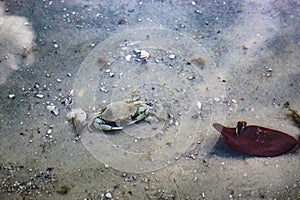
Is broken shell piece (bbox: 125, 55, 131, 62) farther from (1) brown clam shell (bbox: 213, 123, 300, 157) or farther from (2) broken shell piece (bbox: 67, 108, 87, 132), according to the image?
(1) brown clam shell (bbox: 213, 123, 300, 157)

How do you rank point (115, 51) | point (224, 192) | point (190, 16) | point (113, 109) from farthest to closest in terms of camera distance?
point (190, 16) → point (115, 51) → point (113, 109) → point (224, 192)

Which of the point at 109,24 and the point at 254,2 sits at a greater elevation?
the point at 254,2

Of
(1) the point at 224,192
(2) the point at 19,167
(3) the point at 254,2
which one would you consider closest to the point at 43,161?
(2) the point at 19,167

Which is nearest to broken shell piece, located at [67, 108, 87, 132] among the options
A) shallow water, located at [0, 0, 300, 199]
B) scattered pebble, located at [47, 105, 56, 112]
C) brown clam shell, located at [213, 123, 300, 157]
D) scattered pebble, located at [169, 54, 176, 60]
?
shallow water, located at [0, 0, 300, 199]

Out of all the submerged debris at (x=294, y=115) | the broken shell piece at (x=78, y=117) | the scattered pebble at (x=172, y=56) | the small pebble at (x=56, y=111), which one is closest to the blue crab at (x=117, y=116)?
the broken shell piece at (x=78, y=117)

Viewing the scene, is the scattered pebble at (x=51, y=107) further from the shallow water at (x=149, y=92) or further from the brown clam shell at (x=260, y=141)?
the brown clam shell at (x=260, y=141)

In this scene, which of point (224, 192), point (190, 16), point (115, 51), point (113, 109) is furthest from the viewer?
point (190, 16)

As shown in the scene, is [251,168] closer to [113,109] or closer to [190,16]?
[113,109]
